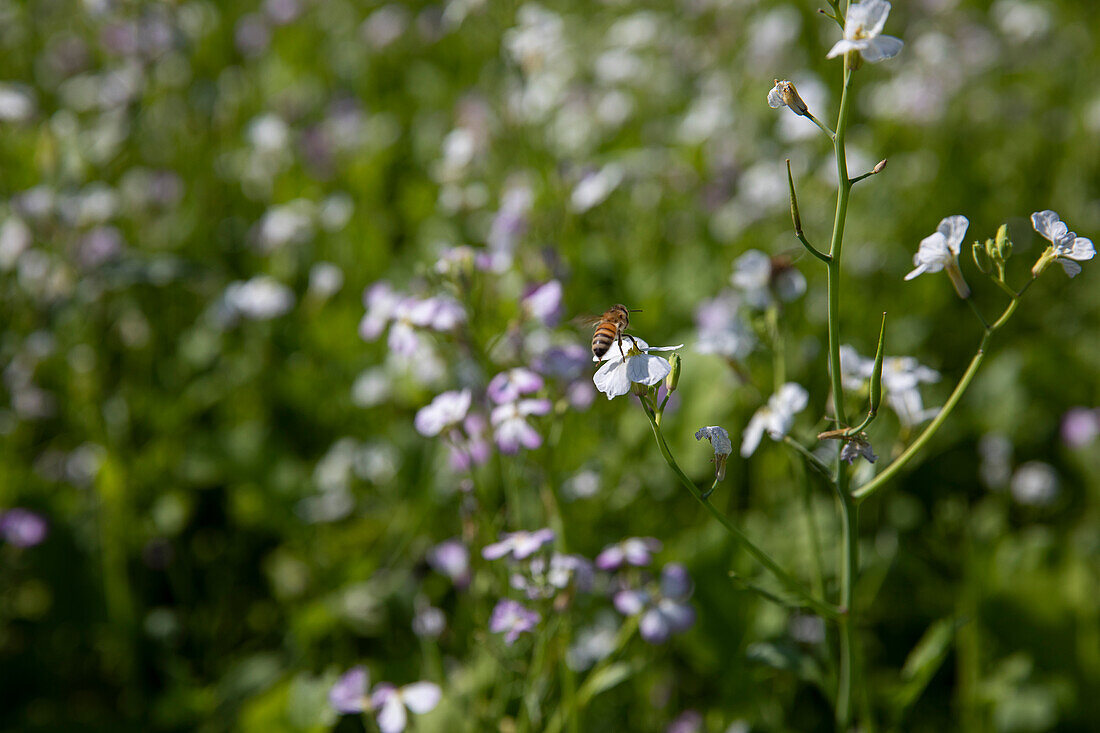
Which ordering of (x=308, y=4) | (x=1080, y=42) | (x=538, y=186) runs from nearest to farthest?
(x=538, y=186) < (x=1080, y=42) < (x=308, y=4)

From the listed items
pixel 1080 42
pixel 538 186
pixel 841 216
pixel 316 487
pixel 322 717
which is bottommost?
pixel 1080 42

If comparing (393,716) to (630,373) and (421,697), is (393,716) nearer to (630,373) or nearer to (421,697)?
(421,697)

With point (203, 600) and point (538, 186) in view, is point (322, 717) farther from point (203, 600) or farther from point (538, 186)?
point (538, 186)

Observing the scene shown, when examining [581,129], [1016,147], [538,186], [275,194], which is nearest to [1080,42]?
[1016,147]

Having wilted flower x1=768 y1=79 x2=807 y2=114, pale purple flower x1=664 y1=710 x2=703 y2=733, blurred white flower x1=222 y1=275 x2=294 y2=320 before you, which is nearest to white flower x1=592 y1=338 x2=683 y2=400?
wilted flower x1=768 y1=79 x2=807 y2=114

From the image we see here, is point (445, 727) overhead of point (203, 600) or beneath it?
overhead
